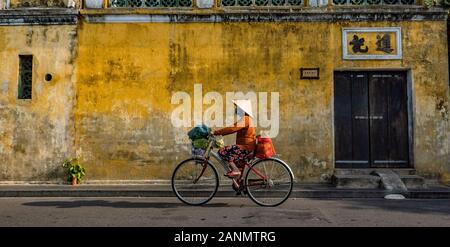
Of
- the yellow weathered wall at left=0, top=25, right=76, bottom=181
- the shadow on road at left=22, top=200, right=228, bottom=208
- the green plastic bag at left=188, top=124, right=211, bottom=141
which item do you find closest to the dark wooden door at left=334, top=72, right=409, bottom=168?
the shadow on road at left=22, top=200, right=228, bottom=208

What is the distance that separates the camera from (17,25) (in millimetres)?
11172

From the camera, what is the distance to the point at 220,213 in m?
7.18

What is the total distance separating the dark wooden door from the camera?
1104 cm

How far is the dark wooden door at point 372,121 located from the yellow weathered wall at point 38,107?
6422 millimetres

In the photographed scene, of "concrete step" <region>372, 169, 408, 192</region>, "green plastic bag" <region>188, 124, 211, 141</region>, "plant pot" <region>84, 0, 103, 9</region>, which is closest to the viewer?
"green plastic bag" <region>188, 124, 211, 141</region>

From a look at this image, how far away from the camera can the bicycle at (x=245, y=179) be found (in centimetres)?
766

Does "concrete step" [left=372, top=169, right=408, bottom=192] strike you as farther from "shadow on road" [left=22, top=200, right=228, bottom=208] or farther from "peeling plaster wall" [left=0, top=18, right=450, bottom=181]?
"shadow on road" [left=22, top=200, right=228, bottom=208]

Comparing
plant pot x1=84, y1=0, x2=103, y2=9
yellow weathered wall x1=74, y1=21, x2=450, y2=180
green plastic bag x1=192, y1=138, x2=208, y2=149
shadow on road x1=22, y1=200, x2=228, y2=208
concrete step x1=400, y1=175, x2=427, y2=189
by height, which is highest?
plant pot x1=84, y1=0, x2=103, y2=9

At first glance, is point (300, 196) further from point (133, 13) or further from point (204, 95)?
point (133, 13)

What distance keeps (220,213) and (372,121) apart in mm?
5484

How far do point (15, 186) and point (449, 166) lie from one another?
32.6 feet

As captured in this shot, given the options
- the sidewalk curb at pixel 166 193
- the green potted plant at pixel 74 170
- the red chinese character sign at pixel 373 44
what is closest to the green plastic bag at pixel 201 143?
the sidewalk curb at pixel 166 193

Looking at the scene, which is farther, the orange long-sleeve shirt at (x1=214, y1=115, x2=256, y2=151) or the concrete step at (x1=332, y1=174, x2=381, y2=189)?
the concrete step at (x1=332, y1=174, x2=381, y2=189)

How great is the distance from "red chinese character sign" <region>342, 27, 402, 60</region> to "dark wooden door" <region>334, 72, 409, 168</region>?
1.59 feet
